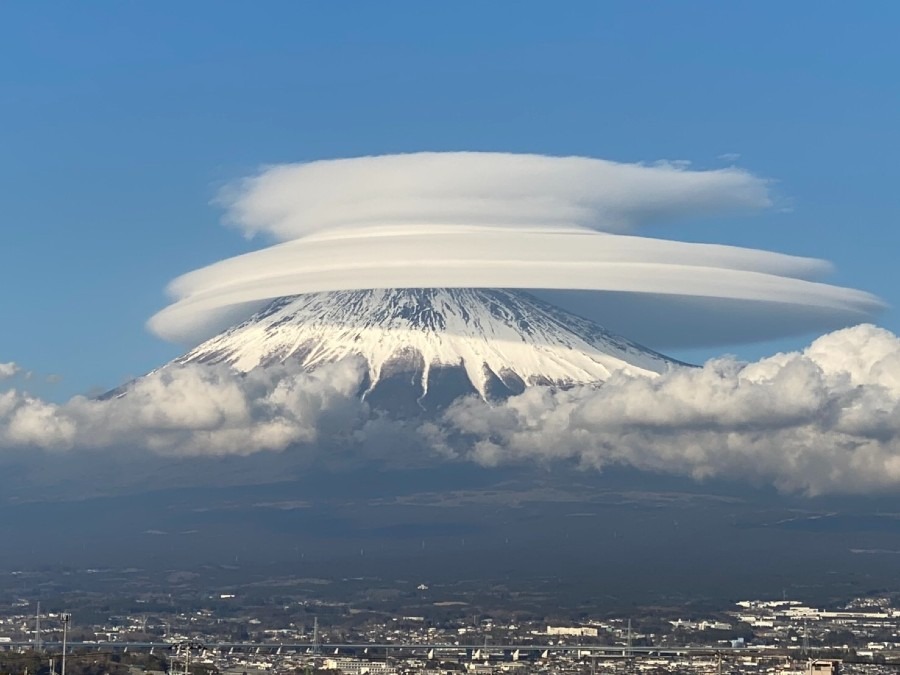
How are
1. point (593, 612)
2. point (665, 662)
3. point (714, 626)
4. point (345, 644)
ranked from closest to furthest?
point (665, 662)
point (345, 644)
point (714, 626)
point (593, 612)

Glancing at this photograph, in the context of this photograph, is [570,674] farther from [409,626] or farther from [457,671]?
[409,626]

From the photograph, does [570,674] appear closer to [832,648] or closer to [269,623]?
[832,648]

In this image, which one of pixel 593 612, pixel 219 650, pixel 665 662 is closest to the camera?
pixel 665 662

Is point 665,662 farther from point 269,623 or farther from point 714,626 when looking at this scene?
point 269,623

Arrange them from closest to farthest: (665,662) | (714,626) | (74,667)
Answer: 1. (74,667)
2. (665,662)
3. (714,626)

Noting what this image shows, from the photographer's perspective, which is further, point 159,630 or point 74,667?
point 159,630

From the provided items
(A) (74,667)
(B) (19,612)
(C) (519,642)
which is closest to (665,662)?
(C) (519,642)

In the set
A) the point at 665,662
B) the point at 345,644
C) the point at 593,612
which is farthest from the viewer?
the point at 593,612

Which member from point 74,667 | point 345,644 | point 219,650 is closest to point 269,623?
point 345,644

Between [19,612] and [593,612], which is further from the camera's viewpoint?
[593,612]
